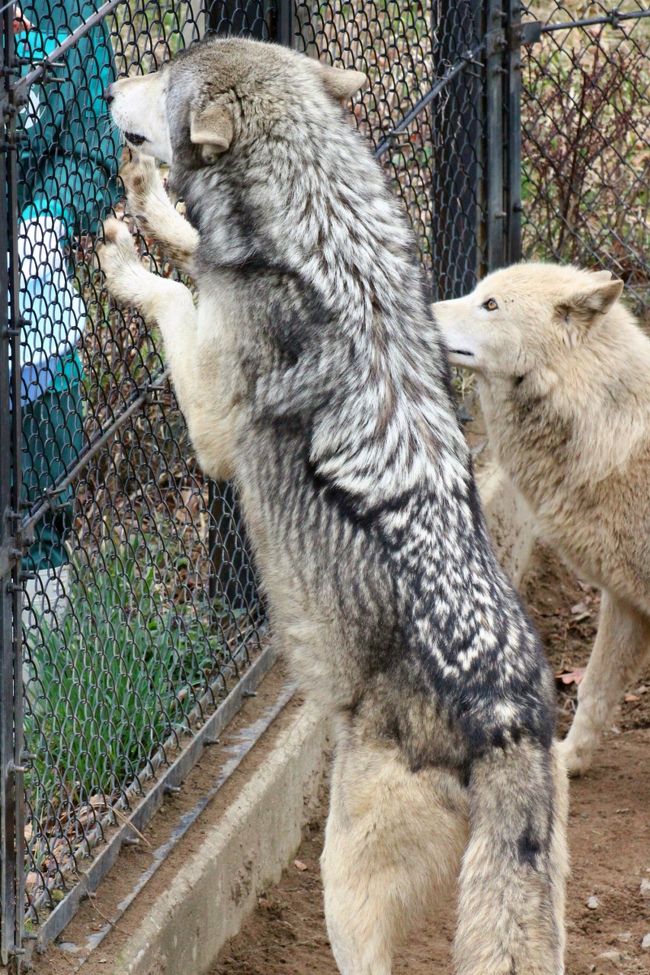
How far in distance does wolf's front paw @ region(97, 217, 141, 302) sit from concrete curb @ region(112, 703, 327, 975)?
1.67 m

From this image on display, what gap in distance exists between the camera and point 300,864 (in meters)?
4.32

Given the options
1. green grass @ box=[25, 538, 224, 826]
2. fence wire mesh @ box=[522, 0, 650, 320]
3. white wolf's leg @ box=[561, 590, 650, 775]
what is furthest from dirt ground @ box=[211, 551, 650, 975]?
fence wire mesh @ box=[522, 0, 650, 320]

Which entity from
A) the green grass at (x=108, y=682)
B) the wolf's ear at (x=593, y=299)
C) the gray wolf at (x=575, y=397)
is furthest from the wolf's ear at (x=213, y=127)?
the wolf's ear at (x=593, y=299)

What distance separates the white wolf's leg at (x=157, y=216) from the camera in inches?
152

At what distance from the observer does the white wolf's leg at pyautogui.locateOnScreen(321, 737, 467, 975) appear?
2984mm

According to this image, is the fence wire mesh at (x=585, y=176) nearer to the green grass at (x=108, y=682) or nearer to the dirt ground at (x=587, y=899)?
the dirt ground at (x=587, y=899)

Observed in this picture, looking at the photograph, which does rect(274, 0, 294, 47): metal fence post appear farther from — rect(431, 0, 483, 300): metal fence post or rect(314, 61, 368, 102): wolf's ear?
rect(431, 0, 483, 300): metal fence post

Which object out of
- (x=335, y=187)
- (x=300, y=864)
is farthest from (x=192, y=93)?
(x=300, y=864)

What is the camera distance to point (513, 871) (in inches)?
113

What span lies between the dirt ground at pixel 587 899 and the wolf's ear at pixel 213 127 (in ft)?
7.86

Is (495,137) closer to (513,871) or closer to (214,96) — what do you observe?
(214,96)

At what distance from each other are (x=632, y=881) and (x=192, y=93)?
117 inches

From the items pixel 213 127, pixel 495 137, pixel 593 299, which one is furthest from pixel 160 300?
pixel 495 137

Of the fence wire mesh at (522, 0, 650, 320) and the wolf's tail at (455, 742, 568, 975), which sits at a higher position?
the fence wire mesh at (522, 0, 650, 320)
